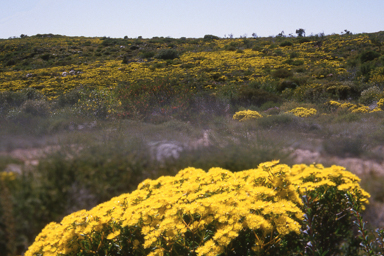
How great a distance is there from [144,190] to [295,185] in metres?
1.41

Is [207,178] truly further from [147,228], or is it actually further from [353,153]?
[353,153]

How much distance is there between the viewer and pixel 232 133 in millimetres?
4227

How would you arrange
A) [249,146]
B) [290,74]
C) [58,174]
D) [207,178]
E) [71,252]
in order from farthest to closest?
[290,74]
[249,146]
[58,174]
[207,178]
[71,252]

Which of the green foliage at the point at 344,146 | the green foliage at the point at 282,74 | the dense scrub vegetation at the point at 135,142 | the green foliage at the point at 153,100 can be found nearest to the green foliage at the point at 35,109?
the dense scrub vegetation at the point at 135,142

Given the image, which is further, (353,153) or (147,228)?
(353,153)

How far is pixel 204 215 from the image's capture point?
1862 mm

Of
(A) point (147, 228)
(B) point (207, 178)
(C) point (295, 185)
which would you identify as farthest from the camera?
(B) point (207, 178)

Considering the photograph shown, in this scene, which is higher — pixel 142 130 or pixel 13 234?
pixel 142 130

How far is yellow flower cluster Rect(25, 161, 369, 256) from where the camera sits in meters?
1.74

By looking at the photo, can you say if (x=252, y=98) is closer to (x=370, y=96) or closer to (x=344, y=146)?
(x=370, y=96)

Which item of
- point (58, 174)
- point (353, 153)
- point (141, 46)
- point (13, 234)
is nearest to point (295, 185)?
point (353, 153)

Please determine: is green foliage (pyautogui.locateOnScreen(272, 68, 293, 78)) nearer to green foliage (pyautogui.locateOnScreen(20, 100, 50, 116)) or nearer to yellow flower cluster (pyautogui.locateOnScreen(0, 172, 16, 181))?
green foliage (pyautogui.locateOnScreen(20, 100, 50, 116))

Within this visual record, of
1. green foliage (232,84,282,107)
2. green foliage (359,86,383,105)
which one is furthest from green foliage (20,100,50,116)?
→ green foliage (359,86,383,105)

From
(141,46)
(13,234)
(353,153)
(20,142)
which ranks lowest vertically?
(13,234)
